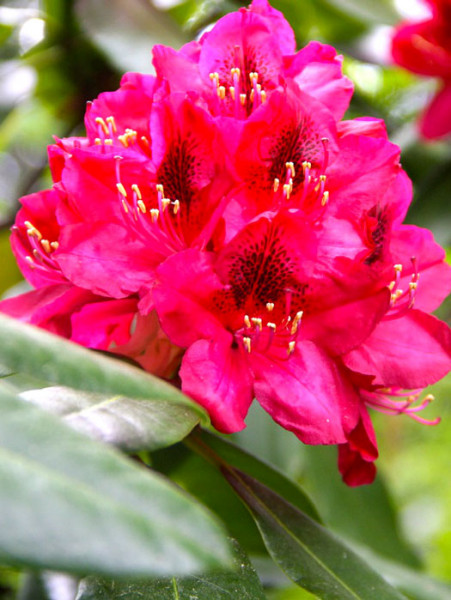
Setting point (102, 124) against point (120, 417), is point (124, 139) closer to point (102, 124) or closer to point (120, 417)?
point (102, 124)

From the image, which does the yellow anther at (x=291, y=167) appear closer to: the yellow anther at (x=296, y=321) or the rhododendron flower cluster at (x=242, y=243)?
the rhododendron flower cluster at (x=242, y=243)

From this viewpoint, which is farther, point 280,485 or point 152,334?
point 280,485

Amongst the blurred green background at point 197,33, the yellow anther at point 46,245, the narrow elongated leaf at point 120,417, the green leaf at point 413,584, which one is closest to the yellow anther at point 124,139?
the yellow anther at point 46,245

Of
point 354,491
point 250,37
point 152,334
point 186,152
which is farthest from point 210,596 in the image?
point 354,491

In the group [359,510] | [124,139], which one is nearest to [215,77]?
[124,139]

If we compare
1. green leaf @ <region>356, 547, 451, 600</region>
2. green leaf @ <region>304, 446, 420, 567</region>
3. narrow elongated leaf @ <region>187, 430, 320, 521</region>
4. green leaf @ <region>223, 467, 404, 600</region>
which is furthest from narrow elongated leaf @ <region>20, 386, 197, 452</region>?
green leaf @ <region>304, 446, 420, 567</region>

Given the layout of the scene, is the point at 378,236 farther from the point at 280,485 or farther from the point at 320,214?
the point at 280,485
